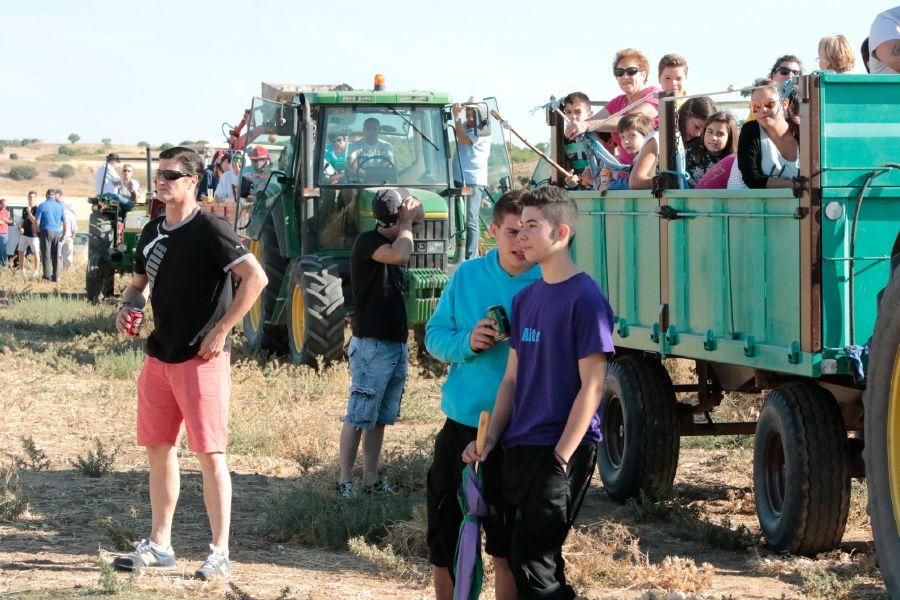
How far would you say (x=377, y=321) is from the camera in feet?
25.2

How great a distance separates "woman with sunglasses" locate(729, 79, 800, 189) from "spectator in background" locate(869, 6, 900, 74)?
18.3 inches

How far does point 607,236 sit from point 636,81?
1483 millimetres

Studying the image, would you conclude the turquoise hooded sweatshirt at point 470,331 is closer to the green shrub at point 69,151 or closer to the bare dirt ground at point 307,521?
the bare dirt ground at point 307,521

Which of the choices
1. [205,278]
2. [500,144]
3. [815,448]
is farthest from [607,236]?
[500,144]

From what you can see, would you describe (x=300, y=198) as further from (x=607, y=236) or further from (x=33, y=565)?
(x=33, y=565)

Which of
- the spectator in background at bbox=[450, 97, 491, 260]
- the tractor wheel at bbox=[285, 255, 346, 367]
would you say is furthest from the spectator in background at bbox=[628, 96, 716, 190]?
the spectator in background at bbox=[450, 97, 491, 260]

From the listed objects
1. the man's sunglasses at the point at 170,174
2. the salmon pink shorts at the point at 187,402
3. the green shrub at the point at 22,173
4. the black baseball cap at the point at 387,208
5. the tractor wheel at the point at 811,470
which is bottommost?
the tractor wheel at the point at 811,470

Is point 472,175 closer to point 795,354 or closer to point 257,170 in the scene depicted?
point 257,170

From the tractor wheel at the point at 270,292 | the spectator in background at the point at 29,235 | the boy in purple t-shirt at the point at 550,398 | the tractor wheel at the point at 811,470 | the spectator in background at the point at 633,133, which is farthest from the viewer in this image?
the spectator in background at the point at 29,235

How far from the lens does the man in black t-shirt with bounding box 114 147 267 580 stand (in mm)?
6094

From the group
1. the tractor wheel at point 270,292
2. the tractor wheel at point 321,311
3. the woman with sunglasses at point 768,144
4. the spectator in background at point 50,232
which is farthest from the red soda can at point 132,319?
the spectator in background at point 50,232

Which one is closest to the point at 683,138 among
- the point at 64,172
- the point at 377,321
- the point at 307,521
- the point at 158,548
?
the point at 377,321

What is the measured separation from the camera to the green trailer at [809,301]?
4953mm

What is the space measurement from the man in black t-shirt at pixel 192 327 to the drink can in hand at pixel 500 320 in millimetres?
1631
